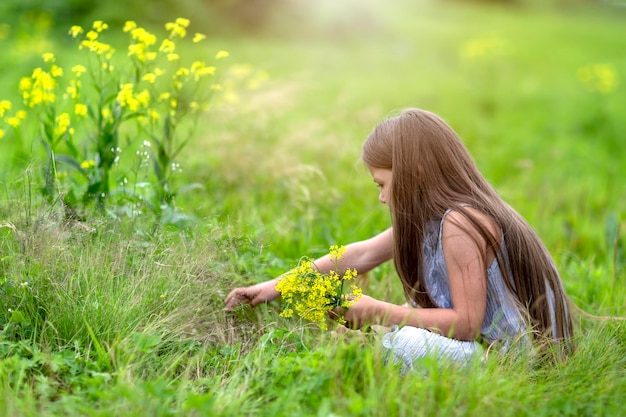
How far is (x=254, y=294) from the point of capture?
298 cm

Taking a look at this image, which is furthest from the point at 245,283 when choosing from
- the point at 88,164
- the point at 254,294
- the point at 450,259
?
the point at 450,259

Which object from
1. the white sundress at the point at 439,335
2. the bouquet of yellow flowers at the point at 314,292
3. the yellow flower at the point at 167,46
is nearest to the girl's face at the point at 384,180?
the white sundress at the point at 439,335

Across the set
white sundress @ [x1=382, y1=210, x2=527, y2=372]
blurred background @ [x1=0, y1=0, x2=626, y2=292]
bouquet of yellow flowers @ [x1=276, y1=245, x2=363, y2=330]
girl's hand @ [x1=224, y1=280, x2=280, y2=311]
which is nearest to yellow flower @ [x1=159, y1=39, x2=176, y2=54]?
blurred background @ [x1=0, y1=0, x2=626, y2=292]

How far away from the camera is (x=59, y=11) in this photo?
1088 cm

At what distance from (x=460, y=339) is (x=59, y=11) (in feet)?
32.6

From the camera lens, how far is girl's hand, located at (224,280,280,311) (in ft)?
9.68

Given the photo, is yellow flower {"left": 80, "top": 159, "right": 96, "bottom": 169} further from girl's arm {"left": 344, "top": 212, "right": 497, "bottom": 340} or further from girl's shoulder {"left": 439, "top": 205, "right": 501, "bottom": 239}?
girl's shoulder {"left": 439, "top": 205, "right": 501, "bottom": 239}

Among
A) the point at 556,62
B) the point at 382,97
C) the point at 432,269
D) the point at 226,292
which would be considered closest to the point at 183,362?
the point at 226,292

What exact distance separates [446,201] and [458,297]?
1.19 ft

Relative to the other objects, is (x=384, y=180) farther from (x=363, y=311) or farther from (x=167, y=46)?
(x=167, y=46)

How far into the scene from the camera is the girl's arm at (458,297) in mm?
2553

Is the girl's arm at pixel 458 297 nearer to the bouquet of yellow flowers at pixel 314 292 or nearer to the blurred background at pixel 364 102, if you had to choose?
the bouquet of yellow flowers at pixel 314 292

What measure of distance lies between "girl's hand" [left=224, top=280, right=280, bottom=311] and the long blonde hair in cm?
54

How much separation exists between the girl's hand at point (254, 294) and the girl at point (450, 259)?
40 centimetres
